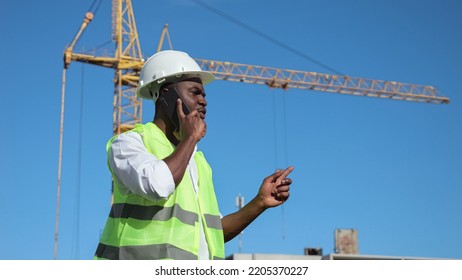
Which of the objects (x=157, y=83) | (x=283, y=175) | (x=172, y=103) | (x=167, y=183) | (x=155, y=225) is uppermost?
(x=157, y=83)

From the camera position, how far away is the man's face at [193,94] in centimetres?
519

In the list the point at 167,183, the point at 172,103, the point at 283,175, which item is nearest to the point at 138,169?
the point at 167,183

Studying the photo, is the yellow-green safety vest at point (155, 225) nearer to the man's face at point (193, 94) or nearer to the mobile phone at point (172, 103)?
the mobile phone at point (172, 103)

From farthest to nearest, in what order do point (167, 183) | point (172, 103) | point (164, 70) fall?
point (164, 70), point (172, 103), point (167, 183)

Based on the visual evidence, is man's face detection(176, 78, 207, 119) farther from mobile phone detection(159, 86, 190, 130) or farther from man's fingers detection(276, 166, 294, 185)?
man's fingers detection(276, 166, 294, 185)

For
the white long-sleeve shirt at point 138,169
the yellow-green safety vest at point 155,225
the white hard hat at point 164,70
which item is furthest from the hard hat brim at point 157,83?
the white long-sleeve shirt at point 138,169

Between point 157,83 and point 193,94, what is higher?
point 157,83

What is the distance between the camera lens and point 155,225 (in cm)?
476

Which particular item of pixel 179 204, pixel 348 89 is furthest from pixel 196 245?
pixel 348 89

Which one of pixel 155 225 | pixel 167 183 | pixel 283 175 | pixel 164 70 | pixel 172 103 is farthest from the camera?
pixel 283 175

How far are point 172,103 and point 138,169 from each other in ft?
2.51

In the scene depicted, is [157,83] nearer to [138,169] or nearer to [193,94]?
[193,94]

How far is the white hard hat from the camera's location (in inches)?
210

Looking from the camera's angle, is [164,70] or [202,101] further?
[164,70]
